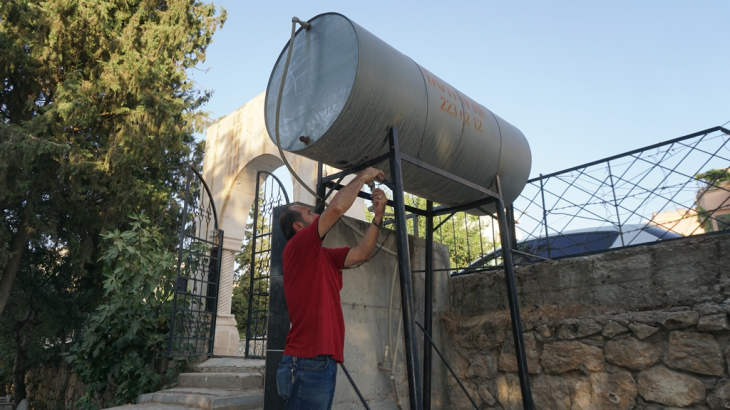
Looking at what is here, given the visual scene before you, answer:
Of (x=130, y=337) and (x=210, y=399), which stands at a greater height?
(x=130, y=337)

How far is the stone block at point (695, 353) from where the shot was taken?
126 inches

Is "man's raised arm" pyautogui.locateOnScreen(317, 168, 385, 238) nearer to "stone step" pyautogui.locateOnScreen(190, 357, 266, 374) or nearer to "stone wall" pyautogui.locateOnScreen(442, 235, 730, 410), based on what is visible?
"stone wall" pyautogui.locateOnScreen(442, 235, 730, 410)

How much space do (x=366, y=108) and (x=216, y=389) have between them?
12.2 ft

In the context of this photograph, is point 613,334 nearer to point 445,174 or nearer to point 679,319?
point 679,319

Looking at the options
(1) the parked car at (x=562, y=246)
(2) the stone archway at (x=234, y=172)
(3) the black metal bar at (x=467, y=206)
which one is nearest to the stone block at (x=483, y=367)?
(1) the parked car at (x=562, y=246)

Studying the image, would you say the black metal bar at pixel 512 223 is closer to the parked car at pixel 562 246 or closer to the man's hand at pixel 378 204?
the parked car at pixel 562 246

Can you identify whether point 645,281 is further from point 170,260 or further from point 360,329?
point 170,260

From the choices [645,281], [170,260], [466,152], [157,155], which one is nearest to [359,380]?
[466,152]

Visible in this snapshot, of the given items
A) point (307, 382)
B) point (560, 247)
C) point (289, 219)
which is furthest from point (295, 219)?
point (560, 247)

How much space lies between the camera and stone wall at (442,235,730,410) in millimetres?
3297

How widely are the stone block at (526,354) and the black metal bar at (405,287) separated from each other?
169 centimetres

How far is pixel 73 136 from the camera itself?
388 inches

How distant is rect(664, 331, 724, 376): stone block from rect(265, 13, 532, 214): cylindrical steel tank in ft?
6.26

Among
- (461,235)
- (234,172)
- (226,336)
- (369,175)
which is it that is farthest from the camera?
(461,235)
